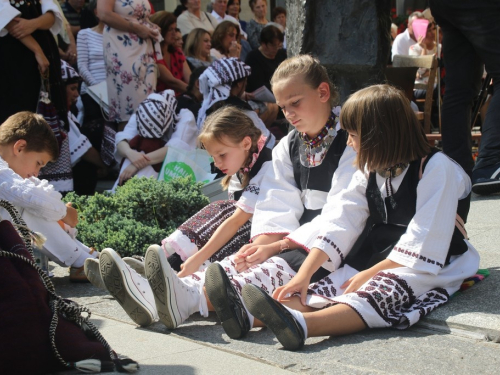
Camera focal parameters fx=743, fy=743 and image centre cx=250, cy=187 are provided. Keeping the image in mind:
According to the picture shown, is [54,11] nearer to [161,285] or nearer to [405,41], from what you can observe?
[161,285]

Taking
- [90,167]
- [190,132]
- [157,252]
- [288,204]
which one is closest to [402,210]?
[288,204]

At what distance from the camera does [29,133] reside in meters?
3.72

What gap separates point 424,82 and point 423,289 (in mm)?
7050

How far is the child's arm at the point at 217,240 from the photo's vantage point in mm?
3414

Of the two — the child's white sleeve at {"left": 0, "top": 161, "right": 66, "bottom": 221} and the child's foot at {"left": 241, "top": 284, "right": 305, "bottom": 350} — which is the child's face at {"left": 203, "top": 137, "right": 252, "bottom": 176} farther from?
the child's foot at {"left": 241, "top": 284, "right": 305, "bottom": 350}

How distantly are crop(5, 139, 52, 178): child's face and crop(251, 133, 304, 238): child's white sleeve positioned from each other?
117cm

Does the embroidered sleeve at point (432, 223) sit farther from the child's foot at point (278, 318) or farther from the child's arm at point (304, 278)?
the child's foot at point (278, 318)

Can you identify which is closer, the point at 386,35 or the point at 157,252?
the point at 157,252

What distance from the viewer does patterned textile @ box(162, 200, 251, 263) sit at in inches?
144

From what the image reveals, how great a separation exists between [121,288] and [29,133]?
4.05 feet

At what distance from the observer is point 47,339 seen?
7.68 ft

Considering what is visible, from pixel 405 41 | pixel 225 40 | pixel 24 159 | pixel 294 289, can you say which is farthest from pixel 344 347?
pixel 405 41

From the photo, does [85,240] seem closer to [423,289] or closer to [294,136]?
[294,136]

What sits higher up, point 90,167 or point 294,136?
point 294,136
